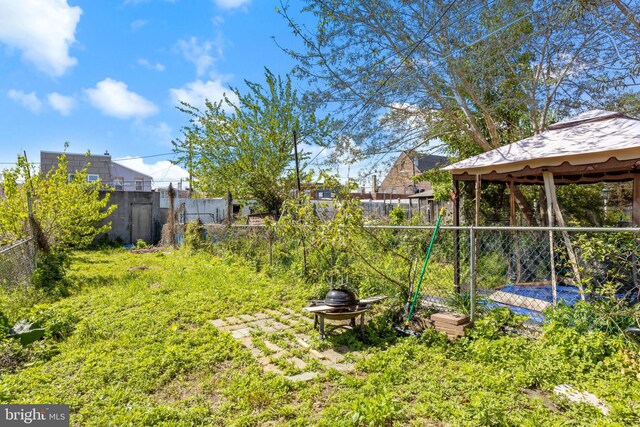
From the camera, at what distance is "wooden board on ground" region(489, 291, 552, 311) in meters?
4.04

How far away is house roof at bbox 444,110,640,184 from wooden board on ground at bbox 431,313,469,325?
225 cm

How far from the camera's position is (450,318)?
3.58 meters

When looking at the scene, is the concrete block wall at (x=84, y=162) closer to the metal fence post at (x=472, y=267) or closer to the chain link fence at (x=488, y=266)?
the chain link fence at (x=488, y=266)

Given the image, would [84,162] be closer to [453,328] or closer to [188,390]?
[188,390]

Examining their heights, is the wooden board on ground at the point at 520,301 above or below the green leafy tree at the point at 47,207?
below

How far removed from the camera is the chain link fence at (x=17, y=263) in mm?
5051

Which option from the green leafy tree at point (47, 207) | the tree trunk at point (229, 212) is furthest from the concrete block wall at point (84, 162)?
the green leafy tree at point (47, 207)

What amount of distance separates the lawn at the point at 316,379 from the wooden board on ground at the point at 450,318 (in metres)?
0.18

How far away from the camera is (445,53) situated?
6.67 meters

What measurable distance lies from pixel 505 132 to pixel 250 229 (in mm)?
7135

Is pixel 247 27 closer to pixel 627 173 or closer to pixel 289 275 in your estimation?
pixel 289 275

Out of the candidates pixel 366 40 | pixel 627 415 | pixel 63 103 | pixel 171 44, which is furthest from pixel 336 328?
pixel 63 103

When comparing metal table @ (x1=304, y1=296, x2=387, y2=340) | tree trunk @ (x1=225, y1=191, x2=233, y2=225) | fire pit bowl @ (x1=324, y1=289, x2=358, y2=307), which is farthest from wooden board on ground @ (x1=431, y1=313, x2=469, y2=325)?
tree trunk @ (x1=225, y1=191, x2=233, y2=225)

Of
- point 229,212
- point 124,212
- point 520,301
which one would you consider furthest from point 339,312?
point 124,212
